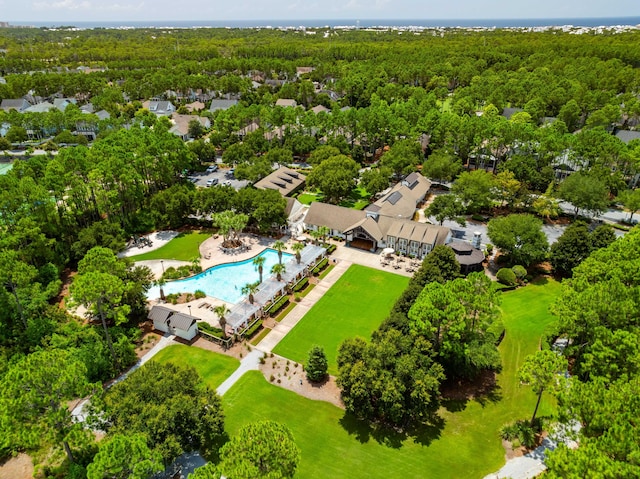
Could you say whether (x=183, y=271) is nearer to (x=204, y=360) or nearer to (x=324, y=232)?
(x=204, y=360)

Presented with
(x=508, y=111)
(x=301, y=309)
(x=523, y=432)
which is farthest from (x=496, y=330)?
(x=508, y=111)

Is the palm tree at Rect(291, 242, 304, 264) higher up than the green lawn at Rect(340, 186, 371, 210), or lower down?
higher up

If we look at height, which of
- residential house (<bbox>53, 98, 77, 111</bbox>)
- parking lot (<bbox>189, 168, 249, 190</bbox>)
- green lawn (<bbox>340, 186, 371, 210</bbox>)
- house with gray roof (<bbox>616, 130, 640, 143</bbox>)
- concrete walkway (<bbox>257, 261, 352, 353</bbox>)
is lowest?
concrete walkway (<bbox>257, 261, 352, 353</bbox>)

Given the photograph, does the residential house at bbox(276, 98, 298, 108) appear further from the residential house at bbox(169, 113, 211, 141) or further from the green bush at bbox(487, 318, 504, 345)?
the green bush at bbox(487, 318, 504, 345)

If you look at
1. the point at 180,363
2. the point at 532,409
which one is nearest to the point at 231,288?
the point at 180,363

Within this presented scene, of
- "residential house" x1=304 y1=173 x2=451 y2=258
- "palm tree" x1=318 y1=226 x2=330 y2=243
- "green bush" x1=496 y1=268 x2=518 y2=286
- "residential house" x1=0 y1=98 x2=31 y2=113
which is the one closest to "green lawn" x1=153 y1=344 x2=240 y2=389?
"palm tree" x1=318 y1=226 x2=330 y2=243

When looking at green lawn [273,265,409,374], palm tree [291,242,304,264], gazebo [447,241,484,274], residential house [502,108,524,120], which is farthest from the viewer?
residential house [502,108,524,120]

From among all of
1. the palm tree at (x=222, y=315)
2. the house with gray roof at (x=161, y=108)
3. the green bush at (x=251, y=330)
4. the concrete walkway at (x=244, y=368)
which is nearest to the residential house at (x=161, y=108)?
the house with gray roof at (x=161, y=108)

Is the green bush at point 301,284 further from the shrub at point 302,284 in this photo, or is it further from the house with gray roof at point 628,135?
the house with gray roof at point 628,135
